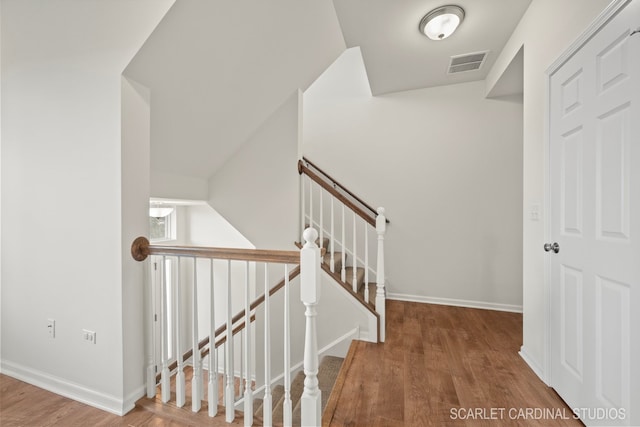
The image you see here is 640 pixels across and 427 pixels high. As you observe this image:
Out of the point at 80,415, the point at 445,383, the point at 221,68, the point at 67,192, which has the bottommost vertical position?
the point at 80,415

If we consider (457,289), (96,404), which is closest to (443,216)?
(457,289)

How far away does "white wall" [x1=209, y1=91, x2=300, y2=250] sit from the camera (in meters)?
2.89

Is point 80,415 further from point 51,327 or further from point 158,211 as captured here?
point 158,211

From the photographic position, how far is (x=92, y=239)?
1706 mm

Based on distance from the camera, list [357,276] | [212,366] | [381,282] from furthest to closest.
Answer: [357,276] → [381,282] → [212,366]

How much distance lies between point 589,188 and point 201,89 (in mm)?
2532

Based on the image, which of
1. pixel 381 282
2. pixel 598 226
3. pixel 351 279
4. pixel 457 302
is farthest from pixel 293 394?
pixel 598 226

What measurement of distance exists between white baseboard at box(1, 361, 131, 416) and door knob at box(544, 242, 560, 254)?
276cm

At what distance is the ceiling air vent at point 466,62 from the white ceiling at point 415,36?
0.05m

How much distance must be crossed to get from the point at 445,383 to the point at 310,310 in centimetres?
115

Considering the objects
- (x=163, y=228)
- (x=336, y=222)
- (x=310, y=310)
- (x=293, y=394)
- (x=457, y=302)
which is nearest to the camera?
(x=310, y=310)

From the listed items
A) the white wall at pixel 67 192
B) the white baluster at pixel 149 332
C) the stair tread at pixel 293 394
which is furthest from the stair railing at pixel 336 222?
the white wall at pixel 67 192

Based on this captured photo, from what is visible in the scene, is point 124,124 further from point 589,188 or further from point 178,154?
point 589,188

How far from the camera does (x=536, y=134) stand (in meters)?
1.86
